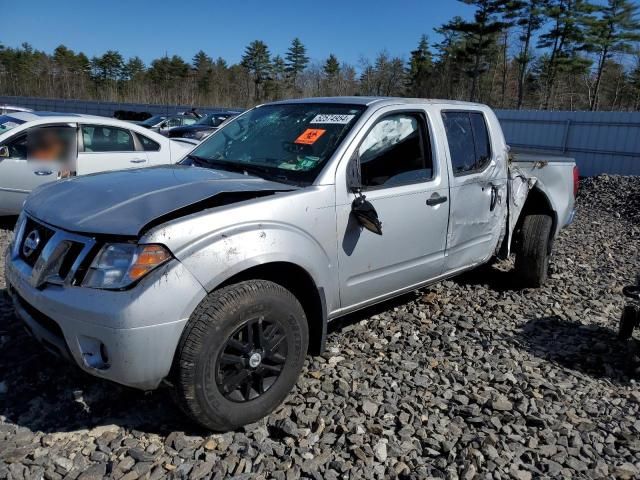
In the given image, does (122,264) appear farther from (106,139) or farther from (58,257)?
(106,139)

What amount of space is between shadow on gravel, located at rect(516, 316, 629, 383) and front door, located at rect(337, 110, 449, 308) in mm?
1020

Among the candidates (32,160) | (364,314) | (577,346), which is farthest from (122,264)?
(32,160)

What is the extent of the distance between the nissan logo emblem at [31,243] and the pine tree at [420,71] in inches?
2127

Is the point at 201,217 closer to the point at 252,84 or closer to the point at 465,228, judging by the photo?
the point at 465,228

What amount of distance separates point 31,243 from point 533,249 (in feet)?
14.1

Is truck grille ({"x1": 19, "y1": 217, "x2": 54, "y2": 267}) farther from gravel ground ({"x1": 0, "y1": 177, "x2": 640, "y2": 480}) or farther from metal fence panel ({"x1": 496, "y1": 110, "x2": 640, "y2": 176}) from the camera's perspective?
metal fence panel ({"x1": 496, "y1": 110, "x2": 640, "y2": 176})

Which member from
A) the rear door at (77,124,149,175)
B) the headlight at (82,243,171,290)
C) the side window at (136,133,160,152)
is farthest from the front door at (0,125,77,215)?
the headlight at (82,243,171,290)

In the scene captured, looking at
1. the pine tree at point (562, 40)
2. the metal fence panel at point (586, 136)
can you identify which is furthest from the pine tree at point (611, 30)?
the metal fence panel at point (586, 136)

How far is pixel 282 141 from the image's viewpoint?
11.7 ft

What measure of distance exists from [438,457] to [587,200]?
1079 cm

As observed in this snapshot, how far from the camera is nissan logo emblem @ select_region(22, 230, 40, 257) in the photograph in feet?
8.97

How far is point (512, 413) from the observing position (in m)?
3.12

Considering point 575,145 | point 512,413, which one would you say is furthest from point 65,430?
point 575,145

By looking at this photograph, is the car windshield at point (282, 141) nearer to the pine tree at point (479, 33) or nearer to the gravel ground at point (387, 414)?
the gravel ground at point (387, 414)
